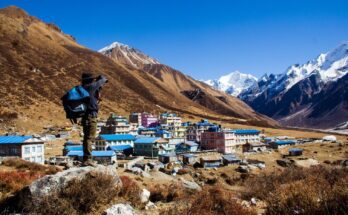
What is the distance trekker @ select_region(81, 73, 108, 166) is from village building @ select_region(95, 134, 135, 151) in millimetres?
63156

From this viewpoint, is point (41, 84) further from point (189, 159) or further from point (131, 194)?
point (131, 194)

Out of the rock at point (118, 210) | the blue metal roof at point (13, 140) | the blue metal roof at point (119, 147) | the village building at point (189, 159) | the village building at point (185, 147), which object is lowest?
the village building at point (189, 159)

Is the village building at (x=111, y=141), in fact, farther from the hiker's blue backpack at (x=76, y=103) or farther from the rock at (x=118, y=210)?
the rock at (x=118, y=210)

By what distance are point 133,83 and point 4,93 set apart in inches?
3495

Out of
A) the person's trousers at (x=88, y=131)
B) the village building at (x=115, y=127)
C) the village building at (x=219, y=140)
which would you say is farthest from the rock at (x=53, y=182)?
the village building at (x=115, y=127)

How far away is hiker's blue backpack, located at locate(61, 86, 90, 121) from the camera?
12836mm

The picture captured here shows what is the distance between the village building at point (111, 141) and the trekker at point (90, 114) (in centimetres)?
6316

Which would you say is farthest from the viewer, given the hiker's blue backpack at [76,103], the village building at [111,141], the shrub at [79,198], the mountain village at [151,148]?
the village building at [111,141]

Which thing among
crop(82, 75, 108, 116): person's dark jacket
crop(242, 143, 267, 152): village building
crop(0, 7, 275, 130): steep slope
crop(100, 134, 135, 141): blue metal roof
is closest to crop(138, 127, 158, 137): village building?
crop(100, 134, 135, 141): blue metal roof

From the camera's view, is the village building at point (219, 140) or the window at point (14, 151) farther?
the village building at point (219, 140)

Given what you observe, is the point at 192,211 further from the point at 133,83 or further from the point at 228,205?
the point at 133,83

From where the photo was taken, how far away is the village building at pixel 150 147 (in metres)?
74.9

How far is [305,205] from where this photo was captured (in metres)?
9.13

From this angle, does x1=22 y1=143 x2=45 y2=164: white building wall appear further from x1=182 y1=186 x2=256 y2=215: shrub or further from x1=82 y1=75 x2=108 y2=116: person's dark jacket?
x1=182 y1=186 x2=256 y2=215: shrub
